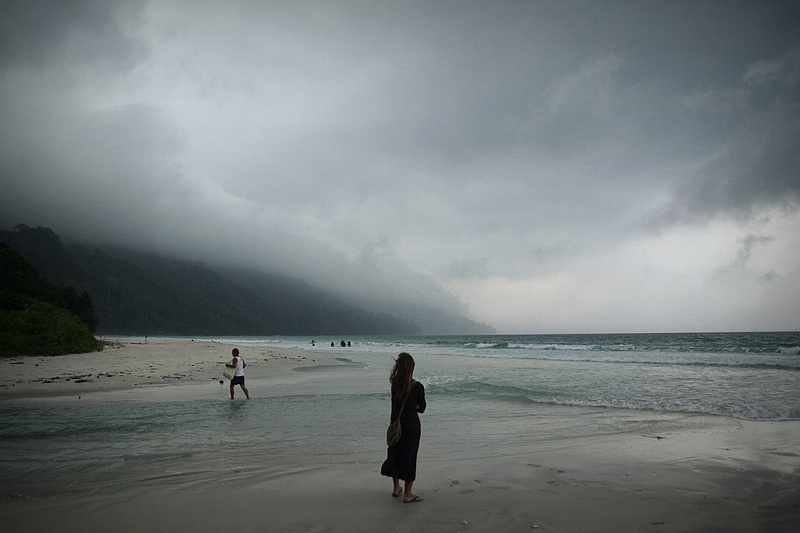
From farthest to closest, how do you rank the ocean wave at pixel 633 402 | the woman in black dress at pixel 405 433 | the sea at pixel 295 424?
1. the ocean wave at pixel 633 402
2. the sea at pixel 295 424
3. the woman in black dress at pixel 405 433

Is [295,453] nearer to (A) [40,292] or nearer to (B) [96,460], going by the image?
(B) [96,460]

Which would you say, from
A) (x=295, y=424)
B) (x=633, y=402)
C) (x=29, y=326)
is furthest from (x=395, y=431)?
(x=29, y=326)

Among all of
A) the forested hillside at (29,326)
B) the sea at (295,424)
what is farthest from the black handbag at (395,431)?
the forested hillside at (29,326)

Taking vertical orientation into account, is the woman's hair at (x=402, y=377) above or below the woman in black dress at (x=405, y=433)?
above

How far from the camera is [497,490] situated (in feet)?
18.7

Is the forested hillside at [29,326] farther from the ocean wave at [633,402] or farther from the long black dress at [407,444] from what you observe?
the long black dress at [407,444]

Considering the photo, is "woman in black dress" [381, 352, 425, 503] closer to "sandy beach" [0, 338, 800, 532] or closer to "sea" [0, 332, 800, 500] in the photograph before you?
"sandy beach" [0, 338, 800, 532]

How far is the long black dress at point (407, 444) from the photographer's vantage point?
17.8 feet

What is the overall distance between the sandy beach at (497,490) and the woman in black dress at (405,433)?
288 millimetres

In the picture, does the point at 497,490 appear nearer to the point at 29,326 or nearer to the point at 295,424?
the point at 295,424

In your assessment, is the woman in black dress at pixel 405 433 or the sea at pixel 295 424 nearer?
the woman in black dress at pixel 405 433

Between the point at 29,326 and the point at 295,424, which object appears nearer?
the point at 295,424

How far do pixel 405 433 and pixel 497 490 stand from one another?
1.53 m

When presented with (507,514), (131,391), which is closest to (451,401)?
(507,514)
